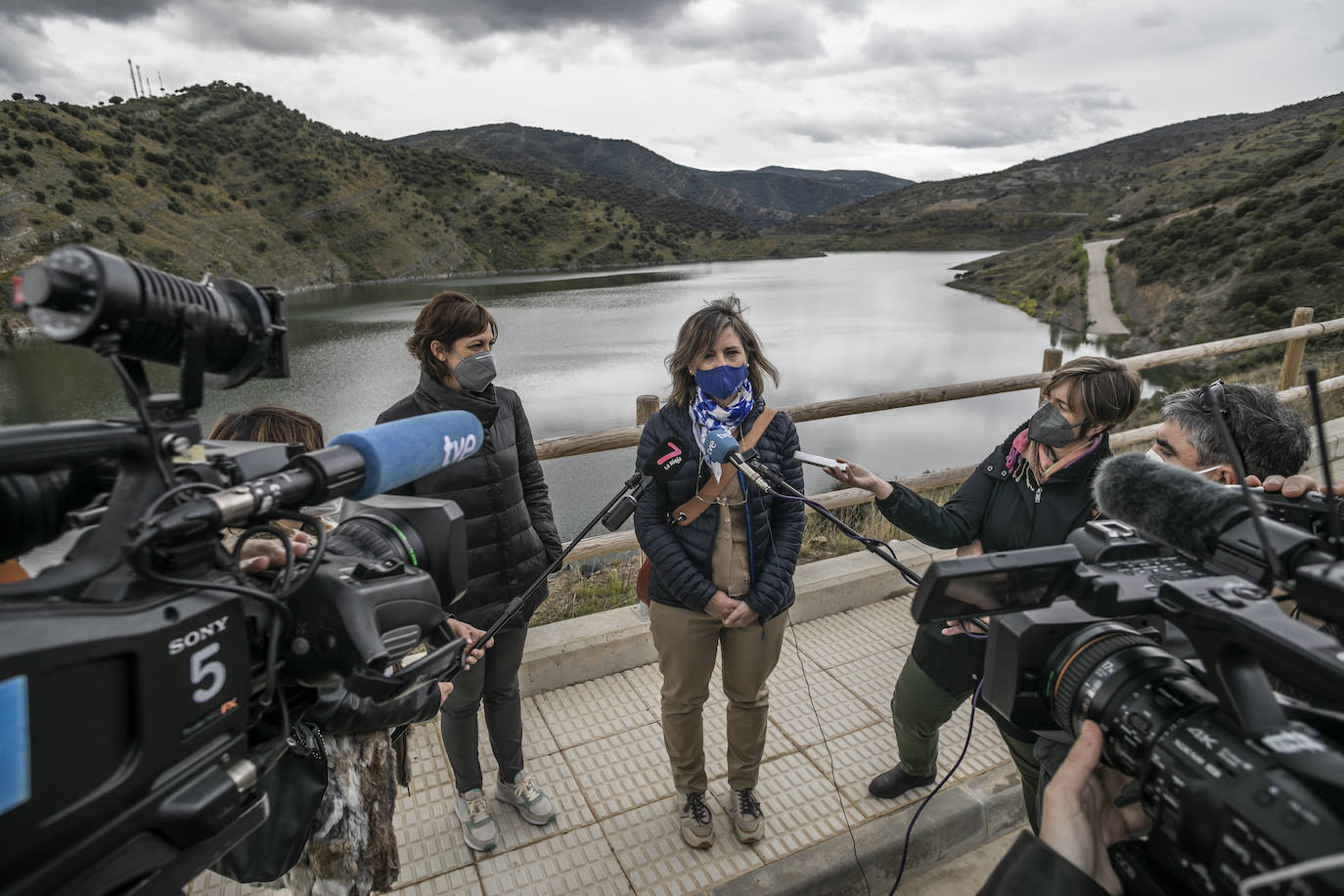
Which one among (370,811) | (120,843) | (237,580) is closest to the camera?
(120,843)

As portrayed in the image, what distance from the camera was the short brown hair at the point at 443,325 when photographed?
7.25ft

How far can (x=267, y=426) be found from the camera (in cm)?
187

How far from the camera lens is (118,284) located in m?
0.70

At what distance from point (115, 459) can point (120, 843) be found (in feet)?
1.25

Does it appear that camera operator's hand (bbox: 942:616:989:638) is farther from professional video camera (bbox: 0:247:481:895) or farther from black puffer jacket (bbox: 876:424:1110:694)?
professional video camera (bbox: 0:247:481:895)

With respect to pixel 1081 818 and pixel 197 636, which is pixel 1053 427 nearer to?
pixel 1081 818

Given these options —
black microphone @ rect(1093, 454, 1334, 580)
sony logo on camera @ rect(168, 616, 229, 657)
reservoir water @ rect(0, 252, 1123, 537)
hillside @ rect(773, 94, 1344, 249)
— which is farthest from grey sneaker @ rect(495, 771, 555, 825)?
hillside @ rect(773, 94, 1344, 249)

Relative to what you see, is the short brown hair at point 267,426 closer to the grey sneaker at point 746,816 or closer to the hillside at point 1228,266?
the grey sneaker at point 746,816

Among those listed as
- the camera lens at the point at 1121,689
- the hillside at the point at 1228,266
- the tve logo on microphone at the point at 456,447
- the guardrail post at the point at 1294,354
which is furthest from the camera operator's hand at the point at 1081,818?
the hillside at the point at 1228,266

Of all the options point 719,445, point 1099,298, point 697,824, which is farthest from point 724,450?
point 1099,298

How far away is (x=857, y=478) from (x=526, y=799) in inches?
61.2

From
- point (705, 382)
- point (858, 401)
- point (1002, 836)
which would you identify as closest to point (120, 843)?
point (705, 382)

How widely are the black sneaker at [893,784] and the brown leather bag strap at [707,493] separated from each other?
1.19m

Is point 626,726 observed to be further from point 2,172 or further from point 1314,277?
point 2,172
